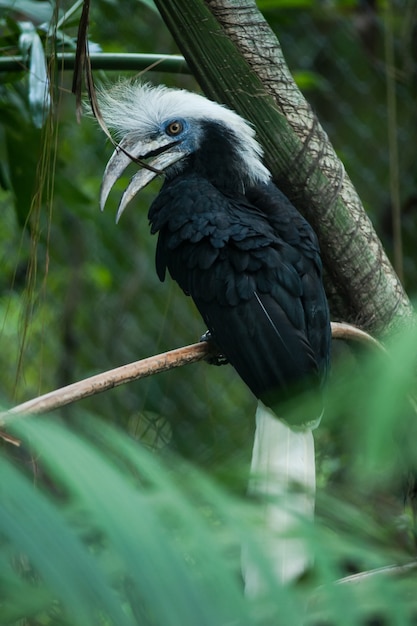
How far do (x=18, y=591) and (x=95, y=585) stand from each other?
33 mm

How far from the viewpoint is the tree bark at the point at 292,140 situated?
1032mm

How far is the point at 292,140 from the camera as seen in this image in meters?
1.10

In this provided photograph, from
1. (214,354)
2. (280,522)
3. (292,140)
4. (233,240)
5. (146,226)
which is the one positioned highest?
(280,522)

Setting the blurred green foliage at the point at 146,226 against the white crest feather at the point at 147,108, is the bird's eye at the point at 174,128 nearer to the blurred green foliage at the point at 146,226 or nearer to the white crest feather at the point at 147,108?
the white crest feather at the point at 147,108

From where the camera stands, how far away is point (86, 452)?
9.6 inches

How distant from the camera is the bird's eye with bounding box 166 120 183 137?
1382mm

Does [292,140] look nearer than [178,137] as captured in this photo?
Yes

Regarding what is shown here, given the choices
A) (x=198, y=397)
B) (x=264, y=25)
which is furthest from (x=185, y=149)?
(x=198, y=397)

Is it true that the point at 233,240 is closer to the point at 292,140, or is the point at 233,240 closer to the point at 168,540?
the point at 292,140

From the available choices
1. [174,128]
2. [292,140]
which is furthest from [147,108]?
[292,140]

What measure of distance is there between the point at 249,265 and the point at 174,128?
1.26 ft

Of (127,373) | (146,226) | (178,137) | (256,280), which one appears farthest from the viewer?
(146,226)

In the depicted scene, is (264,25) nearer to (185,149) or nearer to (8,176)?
(185,149)

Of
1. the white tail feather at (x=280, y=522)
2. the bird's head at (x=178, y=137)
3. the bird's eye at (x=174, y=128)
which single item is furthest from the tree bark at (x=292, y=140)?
the white tail feather at (x=280, y=522)
